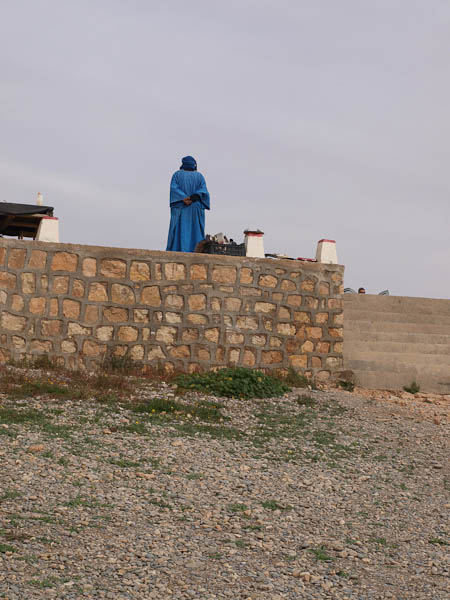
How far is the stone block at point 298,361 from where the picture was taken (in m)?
11.8

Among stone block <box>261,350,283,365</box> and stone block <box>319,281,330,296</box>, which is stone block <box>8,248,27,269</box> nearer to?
stone block <box>261,350,283,365</box>

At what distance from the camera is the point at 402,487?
22.0 ft

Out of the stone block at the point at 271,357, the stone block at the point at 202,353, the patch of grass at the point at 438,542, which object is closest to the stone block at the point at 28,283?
the stone block at the point at 202,353

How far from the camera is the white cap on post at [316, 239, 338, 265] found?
1222 centimetres

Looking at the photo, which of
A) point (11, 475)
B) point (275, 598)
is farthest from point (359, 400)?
point (275, 598)

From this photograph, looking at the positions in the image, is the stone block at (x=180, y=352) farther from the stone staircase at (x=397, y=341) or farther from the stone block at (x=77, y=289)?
the stone staircase at (x=397, y=341)

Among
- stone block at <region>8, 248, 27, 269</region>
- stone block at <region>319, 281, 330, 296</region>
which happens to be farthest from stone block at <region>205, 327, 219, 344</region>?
stone block at <region>8, 248, 27, 269</region>

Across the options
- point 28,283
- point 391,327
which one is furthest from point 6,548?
point 391,327

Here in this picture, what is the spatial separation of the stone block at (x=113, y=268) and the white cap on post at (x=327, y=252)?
136 inches

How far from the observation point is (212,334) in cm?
1141

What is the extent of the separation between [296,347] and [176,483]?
6.09m

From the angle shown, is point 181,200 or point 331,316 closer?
point 331,316

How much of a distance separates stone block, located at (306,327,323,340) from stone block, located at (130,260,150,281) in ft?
9.50

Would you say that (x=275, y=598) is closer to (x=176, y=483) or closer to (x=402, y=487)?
(x=176, y=483)
